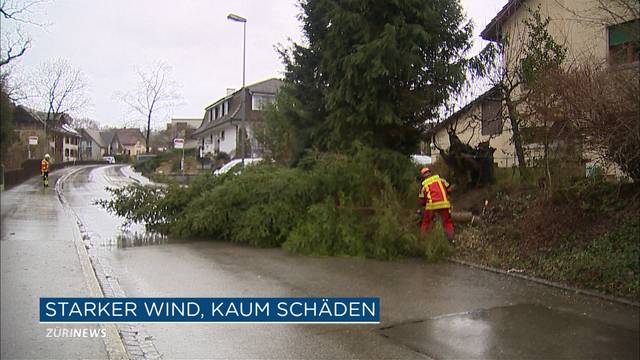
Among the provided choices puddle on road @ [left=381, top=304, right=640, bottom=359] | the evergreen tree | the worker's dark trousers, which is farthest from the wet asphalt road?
the evergreen tree

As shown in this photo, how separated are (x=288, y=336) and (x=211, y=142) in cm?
5206

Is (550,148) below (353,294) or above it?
above

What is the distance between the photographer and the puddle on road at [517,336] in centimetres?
511

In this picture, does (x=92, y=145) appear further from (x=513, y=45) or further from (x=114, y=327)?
(x=114, y=327)

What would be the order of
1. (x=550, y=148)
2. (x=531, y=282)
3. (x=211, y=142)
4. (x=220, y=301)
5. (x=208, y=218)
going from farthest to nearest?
(x=211, y=142) < (x=208, y=218) < (x=550, y=148) < (x=531, y=282) < (x=220, y=301)

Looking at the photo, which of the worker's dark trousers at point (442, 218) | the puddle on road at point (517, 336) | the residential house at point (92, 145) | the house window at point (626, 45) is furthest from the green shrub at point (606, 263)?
the residential house at point (92, 145)

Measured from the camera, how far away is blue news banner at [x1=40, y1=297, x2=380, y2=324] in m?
6.17

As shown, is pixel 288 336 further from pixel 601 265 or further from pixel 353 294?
pixel 601 265

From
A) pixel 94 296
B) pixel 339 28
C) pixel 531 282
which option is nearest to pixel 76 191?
pixel 339 28

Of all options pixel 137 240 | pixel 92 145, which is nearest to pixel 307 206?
pixel 137 240

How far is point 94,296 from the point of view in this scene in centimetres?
690

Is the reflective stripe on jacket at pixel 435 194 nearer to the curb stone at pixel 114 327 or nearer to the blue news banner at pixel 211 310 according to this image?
the blue news banner at pixel 211 310

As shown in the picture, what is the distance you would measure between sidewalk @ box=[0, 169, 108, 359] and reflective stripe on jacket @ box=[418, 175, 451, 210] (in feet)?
19.3

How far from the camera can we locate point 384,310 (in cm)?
651
